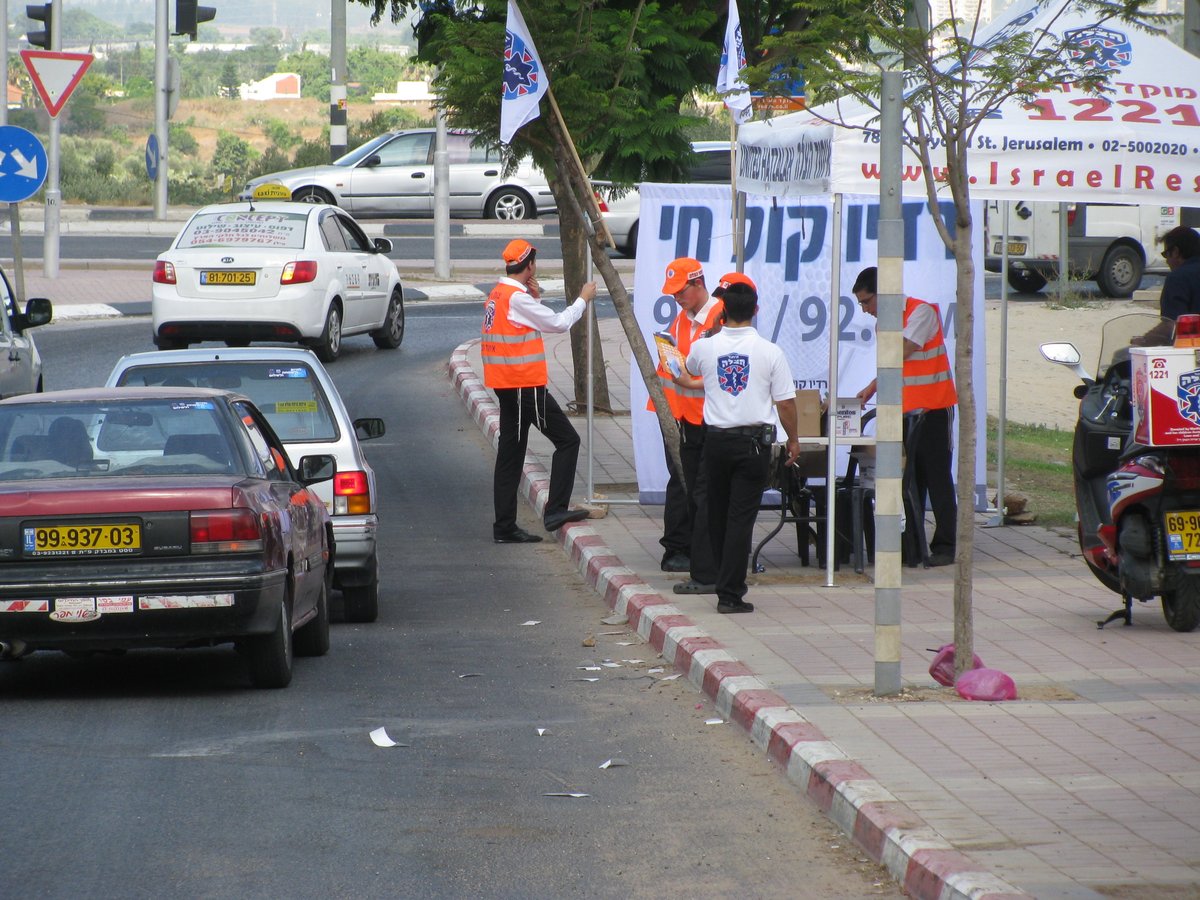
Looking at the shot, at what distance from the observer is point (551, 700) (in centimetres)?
825

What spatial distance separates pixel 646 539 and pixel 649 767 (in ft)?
17.7

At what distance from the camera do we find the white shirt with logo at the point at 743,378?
31.8 feet

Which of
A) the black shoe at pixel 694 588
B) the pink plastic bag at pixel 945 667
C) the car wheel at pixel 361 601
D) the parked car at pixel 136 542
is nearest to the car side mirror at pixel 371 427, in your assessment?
the car wheel at pixel 361 601

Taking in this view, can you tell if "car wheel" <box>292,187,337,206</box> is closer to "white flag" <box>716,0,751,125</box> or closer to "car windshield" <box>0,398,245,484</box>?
"white flag" <box>716,0,751,125</box>

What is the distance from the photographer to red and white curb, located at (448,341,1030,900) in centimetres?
535

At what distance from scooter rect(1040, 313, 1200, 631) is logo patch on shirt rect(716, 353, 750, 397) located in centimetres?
156

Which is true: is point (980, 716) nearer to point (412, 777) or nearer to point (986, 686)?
point (986, 686)

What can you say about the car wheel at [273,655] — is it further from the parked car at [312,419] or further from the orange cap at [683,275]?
the orange cap at [683,275]

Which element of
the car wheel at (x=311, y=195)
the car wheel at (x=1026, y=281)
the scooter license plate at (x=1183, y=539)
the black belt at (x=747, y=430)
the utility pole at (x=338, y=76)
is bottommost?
the scooter license plate at (x=1183, y=539)

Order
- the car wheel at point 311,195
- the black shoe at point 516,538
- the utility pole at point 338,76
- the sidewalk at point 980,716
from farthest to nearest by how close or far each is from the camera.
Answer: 1. the car wheel at point 311,195
2. the utility pole at point 338,76
3. the black shoe at point 516,538
4. the sidewalk at point 980,716

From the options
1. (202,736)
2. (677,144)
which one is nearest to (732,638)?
(202,736)

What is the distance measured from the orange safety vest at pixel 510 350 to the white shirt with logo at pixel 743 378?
3102mm

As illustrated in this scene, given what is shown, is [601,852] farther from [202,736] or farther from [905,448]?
[905,448]

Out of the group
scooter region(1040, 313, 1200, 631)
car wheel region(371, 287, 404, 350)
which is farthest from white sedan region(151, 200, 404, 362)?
scooter region(1040, 313, 1200, 631)
